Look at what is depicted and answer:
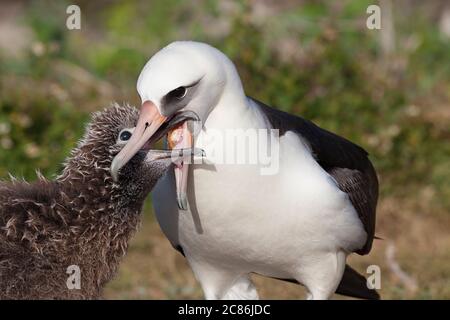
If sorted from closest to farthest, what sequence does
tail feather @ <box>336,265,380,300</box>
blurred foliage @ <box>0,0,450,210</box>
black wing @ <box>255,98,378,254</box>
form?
black wing @ <box>255,98,378,254</box>
tail feather @ <box>336,265,380,300</box>
blurred foliage @ <box>0,0,450,210</box>

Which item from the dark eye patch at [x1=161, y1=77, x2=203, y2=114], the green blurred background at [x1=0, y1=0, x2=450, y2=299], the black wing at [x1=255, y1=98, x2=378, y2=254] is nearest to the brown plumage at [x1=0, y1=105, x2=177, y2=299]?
the dark eye patch at [x1=161, y1=77, x2=203, y2=114]

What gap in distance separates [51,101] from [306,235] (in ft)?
14.0

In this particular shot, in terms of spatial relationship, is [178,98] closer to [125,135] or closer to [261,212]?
[125,135]

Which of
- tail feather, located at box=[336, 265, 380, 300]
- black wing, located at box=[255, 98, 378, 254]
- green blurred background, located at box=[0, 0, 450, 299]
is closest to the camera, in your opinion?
black wing, located at box=[255, 98, 378, 254]

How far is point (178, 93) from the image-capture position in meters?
4.34

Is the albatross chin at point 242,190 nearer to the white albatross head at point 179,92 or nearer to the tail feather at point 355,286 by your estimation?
the white albatross head at point 179,92

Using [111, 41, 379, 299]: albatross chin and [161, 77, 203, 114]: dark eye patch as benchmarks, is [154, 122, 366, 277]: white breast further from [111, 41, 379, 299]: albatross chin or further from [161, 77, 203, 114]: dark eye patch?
[161, 77, 203, 114]: dark eye patch

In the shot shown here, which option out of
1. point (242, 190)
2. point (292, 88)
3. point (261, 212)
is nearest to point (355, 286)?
point (261, 212)

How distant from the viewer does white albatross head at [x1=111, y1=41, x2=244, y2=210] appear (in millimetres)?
4277

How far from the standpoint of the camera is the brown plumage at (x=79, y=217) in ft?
14.5

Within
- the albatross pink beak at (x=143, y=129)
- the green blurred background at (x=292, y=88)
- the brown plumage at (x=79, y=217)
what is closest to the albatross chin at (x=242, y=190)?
the albatross pink beak at (x=143, y=129)

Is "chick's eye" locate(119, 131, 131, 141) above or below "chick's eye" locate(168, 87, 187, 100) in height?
below

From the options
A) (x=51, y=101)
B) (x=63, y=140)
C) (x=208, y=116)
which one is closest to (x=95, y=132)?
(x=208, y=116)

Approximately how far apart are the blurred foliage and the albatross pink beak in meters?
3.26
